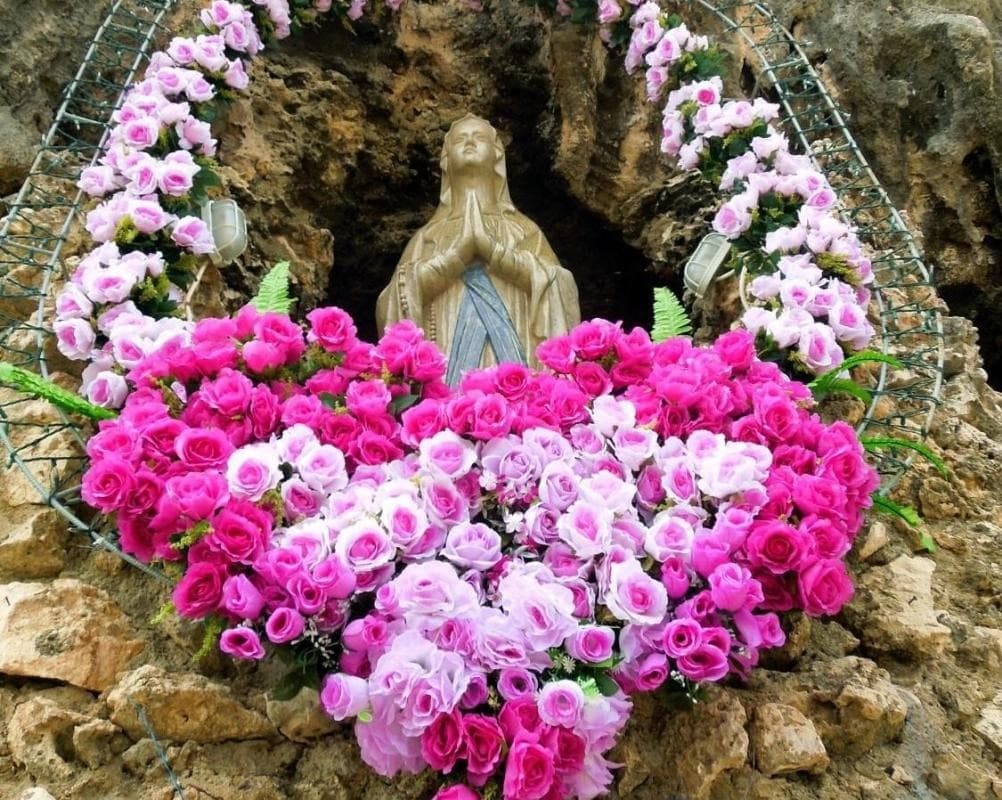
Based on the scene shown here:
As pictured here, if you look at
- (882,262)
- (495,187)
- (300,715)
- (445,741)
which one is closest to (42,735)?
(300,715)

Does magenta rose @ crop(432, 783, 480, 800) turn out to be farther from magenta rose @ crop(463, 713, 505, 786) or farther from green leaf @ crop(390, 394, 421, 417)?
green leaf @ crop(390, 394, 421, 417)

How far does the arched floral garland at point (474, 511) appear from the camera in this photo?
171 centimetres

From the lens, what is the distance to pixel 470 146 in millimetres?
3836

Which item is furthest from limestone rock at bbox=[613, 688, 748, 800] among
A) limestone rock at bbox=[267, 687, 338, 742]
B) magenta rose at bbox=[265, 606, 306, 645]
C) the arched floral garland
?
magenta rose at bbox=[265, 606, 306, 645]

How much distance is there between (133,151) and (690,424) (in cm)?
200

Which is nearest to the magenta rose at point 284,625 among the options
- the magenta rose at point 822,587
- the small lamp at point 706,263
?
the magenta rose at point 822,587

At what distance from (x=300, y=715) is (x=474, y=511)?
554mm

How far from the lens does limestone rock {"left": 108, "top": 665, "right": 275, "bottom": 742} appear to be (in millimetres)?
1936

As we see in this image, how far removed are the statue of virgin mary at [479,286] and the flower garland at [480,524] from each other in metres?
1.00

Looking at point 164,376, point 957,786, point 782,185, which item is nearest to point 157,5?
point 164,376

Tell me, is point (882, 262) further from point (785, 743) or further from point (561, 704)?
point (561, 704)

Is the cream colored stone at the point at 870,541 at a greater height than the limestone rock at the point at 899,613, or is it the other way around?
the cream colored stone at the point at 870,541

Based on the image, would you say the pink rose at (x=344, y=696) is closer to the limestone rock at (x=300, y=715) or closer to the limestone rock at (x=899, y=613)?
the limestone rock at (x=300, y=715)

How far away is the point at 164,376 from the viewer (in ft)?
7.23
